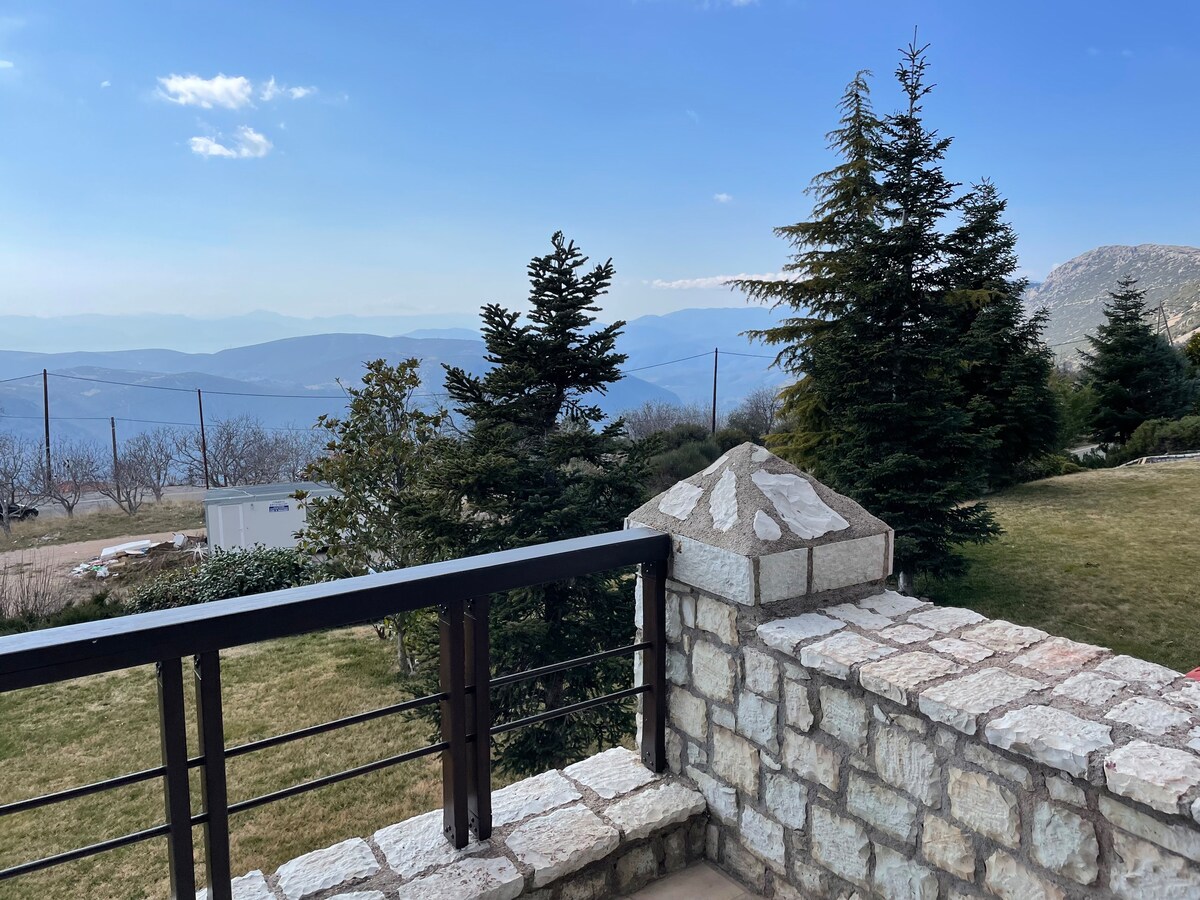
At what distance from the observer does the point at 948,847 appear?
1.26m

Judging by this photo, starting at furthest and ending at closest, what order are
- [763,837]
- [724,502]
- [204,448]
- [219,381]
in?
[219,381]
[204,448]
[724,502]
[763,837]

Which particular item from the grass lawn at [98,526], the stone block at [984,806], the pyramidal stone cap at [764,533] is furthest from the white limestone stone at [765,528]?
the grass lawn at [98,526]

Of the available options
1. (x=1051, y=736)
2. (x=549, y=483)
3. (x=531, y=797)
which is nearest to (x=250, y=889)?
(x=531, y=797)

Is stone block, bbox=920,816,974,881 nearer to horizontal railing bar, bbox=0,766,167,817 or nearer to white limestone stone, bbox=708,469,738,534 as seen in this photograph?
white limestone stone, bbox=708,469,738,534

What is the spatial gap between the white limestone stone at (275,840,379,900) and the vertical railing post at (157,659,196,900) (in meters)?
0.25

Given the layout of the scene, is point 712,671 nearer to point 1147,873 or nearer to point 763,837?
point 763,837

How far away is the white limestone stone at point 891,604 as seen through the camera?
171cm

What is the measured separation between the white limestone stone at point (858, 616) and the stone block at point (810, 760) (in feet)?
0.95

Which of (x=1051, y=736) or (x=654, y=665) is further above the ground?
(x=1051, y=736)

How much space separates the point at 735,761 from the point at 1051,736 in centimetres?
81

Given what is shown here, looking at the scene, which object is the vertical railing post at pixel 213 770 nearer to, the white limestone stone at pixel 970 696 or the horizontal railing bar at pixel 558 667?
the horizontal railing bar at pixel 558 667

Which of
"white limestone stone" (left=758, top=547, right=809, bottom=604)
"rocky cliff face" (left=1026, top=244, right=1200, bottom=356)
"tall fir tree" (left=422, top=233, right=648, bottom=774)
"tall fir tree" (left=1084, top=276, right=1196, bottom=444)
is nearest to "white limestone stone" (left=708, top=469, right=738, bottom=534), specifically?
"white limestone stone" (left=758, top=547, right=809, bottom=604)

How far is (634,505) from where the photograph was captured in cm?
560

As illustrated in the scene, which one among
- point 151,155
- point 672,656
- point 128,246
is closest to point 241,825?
point 672,656
